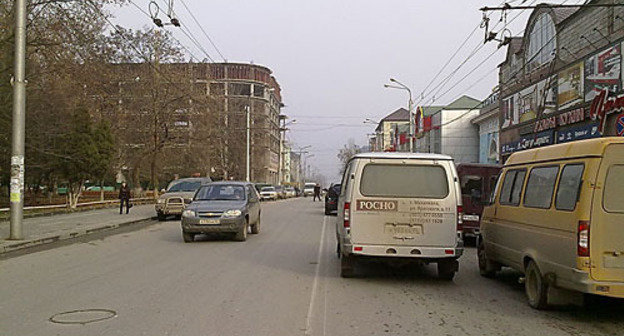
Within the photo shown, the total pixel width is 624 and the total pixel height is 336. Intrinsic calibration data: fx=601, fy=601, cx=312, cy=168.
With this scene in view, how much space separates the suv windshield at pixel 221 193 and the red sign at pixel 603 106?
13105 millimetres

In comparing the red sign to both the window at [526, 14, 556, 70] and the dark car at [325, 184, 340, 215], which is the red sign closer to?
the window at [526, 14, 556, 70]

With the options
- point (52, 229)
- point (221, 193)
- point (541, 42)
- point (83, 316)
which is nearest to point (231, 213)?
point (221, 193)

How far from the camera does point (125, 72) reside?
40375mm

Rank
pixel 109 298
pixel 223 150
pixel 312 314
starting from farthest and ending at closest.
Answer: pixel 223 150 < pixel 109 298 < pixel 312 314

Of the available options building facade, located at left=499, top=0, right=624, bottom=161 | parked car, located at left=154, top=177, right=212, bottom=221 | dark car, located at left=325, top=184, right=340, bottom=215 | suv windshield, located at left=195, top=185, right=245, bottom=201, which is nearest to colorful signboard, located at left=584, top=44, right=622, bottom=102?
building facade, located at left=499, top=0, right=624, bottom=161

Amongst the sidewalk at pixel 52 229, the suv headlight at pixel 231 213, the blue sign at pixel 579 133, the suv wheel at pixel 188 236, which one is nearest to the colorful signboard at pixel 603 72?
the blue sign at pixel 579 133

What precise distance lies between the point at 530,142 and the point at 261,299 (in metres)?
25.1

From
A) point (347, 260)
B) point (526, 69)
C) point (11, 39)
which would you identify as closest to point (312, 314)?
point (347, 260)

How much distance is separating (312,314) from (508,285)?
14.2 ft

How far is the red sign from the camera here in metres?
20.6

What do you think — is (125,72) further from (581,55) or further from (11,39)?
(581,55)

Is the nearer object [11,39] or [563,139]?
[11,39]

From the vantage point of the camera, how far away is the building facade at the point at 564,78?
70.4 feet

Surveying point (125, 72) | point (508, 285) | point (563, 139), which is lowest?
point (508, 285)
